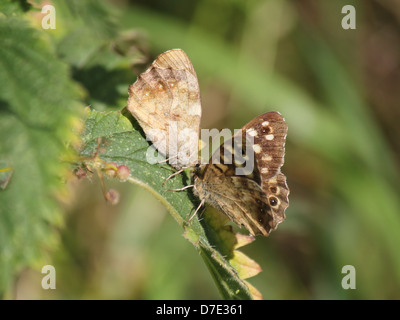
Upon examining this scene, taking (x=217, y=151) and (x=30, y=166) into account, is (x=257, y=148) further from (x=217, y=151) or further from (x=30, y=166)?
(x=30, y=166)

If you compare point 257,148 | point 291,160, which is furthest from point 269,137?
point 291,160

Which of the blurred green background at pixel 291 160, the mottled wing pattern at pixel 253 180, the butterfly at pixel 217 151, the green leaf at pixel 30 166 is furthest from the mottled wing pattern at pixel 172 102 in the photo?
the blurred green background at pixel 291 160

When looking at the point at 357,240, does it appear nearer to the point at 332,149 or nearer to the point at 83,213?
the point at 332,149

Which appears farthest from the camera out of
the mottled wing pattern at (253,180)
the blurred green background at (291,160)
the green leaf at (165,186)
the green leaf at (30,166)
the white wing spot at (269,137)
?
the blurred green background at (291,160)

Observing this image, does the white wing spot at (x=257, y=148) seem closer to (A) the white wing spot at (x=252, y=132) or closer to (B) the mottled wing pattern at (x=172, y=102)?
(A) the white wing spot at (x=252, y=132)

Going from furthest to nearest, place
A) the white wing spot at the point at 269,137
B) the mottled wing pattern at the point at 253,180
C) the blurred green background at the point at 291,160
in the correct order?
1. the blurred green background at the point at 291,160
2. the white wing spot at the point at 269,137
3. the mottled wing pattern at the point at 253,180

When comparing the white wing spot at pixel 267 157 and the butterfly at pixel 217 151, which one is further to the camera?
the white wing spot at pixel 267 157
